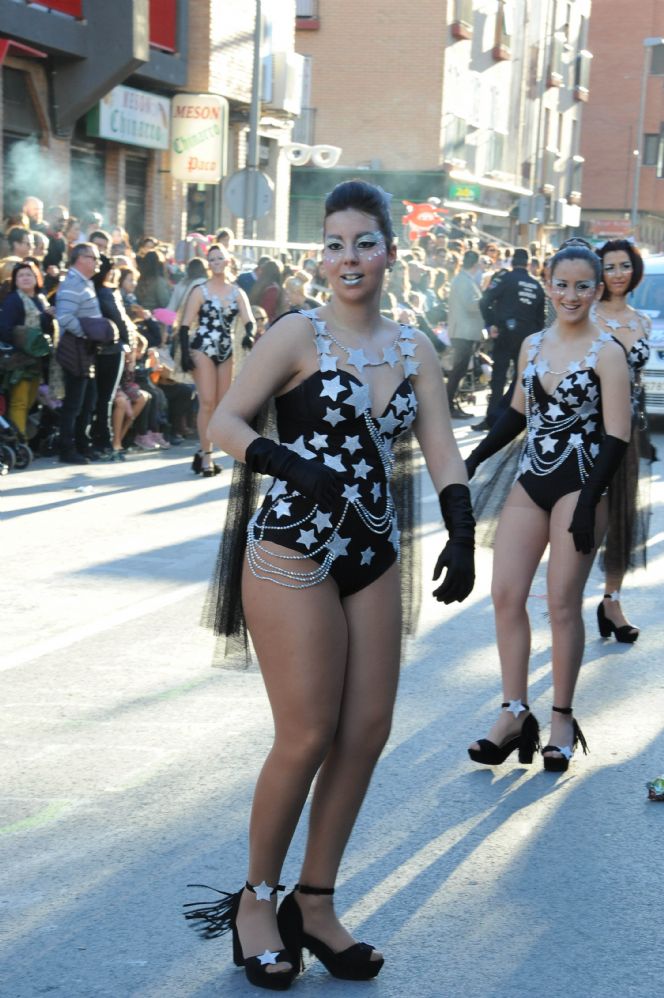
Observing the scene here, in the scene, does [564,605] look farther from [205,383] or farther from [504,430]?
[205,383]

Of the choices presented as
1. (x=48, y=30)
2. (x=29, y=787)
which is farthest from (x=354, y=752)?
(x=48, y=30)

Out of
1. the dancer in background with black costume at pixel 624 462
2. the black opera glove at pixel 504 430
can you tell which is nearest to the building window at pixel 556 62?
the dancer in background with black costume at pixel 624 462

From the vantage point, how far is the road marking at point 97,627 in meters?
7.37

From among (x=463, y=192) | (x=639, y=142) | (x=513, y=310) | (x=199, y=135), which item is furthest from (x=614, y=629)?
(x=639, y=142)

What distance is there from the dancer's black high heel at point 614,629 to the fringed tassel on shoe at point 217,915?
4.40 metres

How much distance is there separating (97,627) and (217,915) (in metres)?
3.99

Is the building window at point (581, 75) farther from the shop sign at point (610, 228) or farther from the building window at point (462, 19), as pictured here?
the building window at point (462, 19)

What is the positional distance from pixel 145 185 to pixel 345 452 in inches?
998

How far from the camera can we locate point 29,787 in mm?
5469

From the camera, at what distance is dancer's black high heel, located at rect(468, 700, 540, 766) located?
5.95 m

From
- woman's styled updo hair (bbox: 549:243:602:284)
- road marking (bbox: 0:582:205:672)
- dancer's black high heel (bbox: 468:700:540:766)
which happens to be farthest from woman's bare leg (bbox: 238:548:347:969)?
road marking (bbox: 0:582:205:672)

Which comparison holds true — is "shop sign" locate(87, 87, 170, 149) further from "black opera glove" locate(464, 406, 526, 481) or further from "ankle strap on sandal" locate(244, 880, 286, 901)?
"ankle strap on sandal" locate(244, 880, 286, 901)

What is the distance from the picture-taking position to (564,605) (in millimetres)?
6047

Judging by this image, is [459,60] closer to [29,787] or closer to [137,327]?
[137,327]
